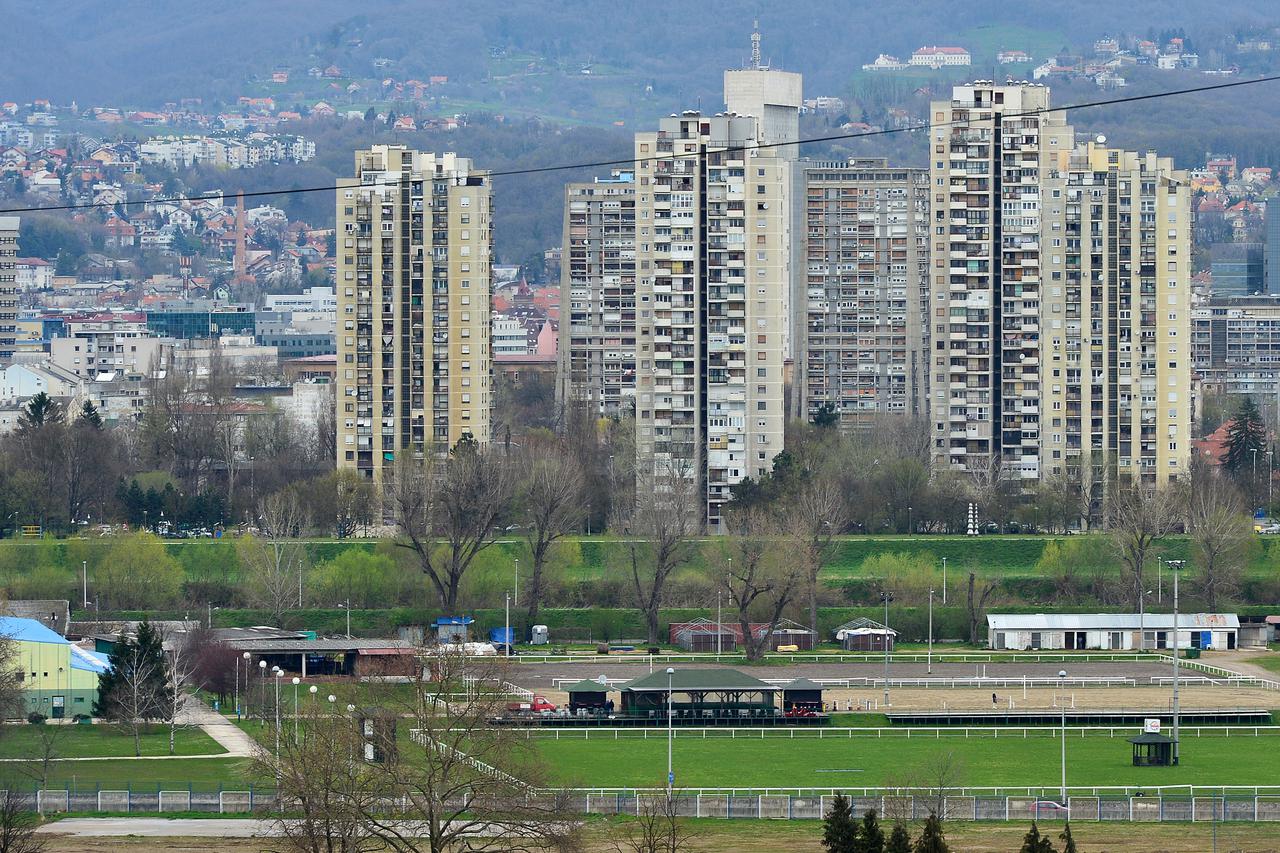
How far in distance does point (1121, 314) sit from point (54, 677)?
169 ft

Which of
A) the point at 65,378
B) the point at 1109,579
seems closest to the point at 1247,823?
the point at 1109,579

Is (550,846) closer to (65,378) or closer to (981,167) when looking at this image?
(981,167)

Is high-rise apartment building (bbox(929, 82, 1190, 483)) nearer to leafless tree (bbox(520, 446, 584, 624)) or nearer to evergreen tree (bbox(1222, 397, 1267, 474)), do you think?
evergreen tree (bbox(1222, 397, 1267, 474))

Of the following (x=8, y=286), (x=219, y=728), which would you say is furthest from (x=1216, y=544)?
(x=8, y=286)

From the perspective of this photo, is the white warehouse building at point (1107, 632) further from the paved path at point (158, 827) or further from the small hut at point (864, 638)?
the paved path at point (158, 827)

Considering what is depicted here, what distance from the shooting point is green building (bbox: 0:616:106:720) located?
69562 mm

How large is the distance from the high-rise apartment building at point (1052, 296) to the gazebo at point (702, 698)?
41226 mm

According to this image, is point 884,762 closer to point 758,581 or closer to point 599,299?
point 758,581

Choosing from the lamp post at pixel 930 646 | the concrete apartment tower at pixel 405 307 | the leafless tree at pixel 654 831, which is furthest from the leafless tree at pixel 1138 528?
the leafless tree at pixel 654 831

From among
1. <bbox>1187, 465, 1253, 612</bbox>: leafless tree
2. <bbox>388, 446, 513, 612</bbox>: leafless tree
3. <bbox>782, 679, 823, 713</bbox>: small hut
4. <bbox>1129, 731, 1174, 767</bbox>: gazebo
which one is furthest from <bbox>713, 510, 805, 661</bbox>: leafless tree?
<bbox>1129, 731, 1174, 767</bbox>: gazebo

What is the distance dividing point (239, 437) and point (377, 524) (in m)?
24.2

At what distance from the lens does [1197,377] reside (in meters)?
169

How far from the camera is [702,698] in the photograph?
225 feet

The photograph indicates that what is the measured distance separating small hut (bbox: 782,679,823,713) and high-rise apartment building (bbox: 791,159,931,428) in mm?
69617
